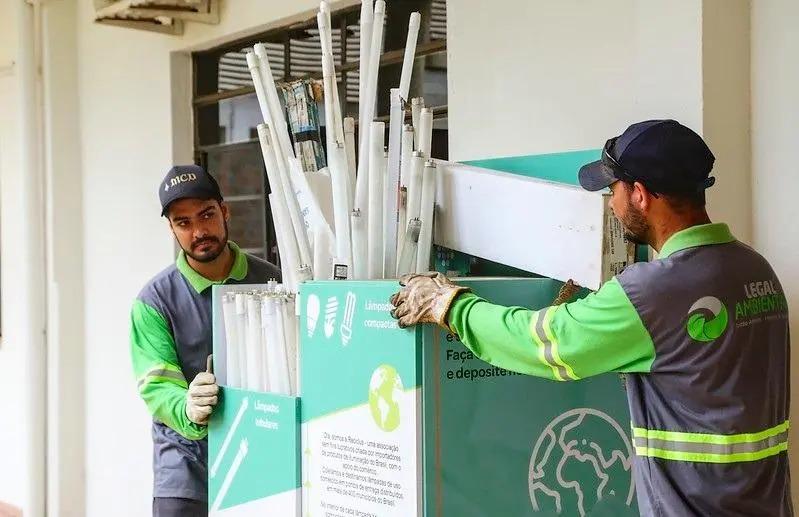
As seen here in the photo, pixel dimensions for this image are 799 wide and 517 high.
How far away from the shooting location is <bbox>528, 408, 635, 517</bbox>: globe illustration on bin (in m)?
1.79

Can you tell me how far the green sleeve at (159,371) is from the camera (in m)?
2.33

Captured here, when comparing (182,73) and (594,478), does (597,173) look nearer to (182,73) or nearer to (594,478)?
(594,478)

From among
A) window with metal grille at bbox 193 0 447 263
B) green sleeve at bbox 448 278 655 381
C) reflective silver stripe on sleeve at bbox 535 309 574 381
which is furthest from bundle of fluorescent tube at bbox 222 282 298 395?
window with metal grille at bbox 193 0 447 263

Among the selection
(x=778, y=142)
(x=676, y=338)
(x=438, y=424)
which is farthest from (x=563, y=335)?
(x=778, y=142)

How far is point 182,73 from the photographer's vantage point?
434cm

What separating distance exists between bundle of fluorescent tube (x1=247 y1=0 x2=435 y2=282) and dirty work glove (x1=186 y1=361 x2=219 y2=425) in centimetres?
32

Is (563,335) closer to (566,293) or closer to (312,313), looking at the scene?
(566,293)

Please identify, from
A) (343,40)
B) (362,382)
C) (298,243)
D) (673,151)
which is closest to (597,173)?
(673,151)

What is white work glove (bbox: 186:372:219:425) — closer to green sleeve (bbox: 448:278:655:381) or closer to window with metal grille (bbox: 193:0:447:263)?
green sleeve (bbox: 448:278:655:381)

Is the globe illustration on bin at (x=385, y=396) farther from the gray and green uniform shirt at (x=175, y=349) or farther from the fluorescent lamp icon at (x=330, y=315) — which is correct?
the gray and green uniform shirt at (x=175, y=349)

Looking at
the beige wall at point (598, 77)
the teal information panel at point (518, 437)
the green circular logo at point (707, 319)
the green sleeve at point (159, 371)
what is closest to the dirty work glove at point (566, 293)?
the teal information panel at point (518, 437)

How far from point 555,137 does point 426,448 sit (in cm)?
111

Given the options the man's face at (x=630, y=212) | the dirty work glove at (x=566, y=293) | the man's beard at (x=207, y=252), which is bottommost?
the dirty work glove at (x=566, y=293)

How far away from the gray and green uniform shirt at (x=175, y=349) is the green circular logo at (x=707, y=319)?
1468mm
